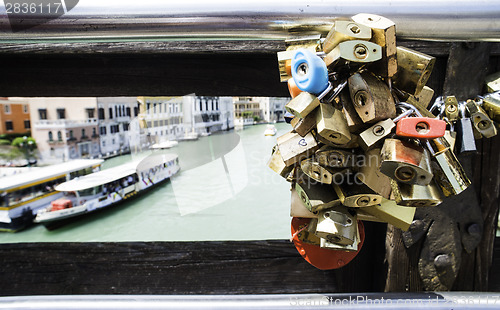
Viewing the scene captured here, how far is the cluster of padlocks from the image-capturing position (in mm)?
407

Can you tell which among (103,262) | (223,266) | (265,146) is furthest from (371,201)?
(103,262)

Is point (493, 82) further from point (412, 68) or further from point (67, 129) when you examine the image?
point (67, 129)

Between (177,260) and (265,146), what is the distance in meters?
0.52

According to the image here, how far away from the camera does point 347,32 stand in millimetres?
425

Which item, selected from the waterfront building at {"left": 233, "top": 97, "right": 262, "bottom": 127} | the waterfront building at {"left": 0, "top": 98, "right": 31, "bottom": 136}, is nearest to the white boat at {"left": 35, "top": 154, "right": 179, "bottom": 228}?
the waterfront building at {"left": 233, "top": 97, "right": 262, "bottom": 127}

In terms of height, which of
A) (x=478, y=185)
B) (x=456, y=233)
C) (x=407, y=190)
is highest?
(x=407, y=190)

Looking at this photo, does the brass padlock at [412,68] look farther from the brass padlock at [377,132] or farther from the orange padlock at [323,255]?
the orange padlock at [323,255]

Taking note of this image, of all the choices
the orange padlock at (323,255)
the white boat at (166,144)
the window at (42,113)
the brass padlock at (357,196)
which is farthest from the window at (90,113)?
the brass padlock at (357,196)

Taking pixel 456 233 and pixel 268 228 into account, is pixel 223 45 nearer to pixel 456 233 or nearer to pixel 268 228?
pixel 456 233

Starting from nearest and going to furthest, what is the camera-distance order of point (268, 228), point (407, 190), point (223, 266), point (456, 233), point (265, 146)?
1. point (407, 190)
2. point (456, 233)
3. point (223, 266)
4. point (265, 146)
5. point (268, 228)

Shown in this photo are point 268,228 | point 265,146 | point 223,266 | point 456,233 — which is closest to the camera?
point 456,233

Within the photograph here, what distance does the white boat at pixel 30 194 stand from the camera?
36.4ft

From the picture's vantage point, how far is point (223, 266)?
3.22 ft

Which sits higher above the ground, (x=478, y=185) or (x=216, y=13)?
(x=216, y=13)
